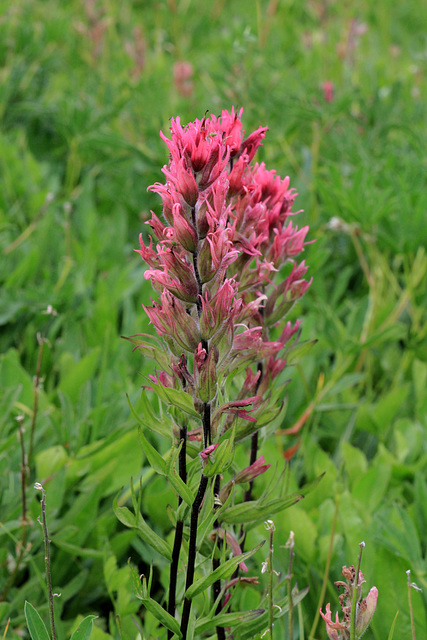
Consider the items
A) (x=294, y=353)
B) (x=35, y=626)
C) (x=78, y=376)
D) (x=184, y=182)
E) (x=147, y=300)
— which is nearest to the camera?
(x=184, y=182)

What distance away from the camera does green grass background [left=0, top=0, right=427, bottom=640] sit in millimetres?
1263

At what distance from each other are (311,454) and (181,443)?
85 cm

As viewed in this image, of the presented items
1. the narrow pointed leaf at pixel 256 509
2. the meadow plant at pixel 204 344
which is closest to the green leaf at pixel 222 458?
the meadow plant at pixel 204 344

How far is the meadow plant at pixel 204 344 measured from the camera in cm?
75

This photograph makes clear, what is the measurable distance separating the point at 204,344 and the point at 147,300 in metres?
1.21

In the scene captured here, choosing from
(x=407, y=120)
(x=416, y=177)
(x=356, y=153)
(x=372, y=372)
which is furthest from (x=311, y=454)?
(x=407, y=120)

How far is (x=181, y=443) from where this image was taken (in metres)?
0.77

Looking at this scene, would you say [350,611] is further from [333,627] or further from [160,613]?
[160,613]

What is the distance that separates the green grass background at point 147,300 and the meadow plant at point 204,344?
0.58 feet

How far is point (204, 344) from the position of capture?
30.6 inches

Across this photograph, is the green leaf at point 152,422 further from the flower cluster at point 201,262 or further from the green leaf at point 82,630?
the green leaf at point 82,630

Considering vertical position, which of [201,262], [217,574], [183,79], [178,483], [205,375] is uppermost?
[183,79]

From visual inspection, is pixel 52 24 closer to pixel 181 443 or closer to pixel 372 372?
pixel 372 372

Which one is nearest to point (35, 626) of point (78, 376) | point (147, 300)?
point (78, 376)
